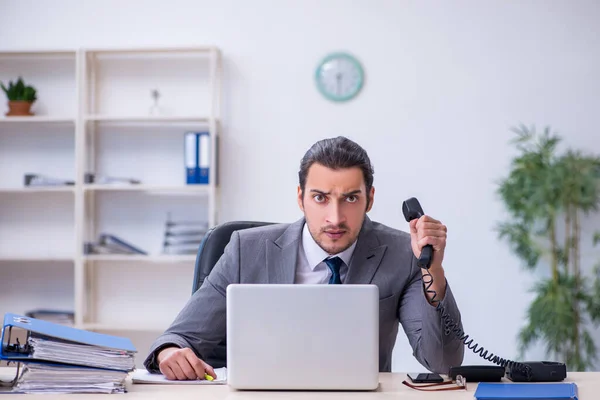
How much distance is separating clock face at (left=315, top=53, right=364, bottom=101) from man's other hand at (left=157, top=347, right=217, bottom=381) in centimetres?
278

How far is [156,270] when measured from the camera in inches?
173

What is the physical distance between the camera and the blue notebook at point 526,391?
1463 mm

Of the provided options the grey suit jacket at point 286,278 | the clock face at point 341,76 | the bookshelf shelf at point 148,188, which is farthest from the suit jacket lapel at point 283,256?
the clock face at point 341,76

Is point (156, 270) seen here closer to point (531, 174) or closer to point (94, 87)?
point (94, 87)

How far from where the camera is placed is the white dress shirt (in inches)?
82.7

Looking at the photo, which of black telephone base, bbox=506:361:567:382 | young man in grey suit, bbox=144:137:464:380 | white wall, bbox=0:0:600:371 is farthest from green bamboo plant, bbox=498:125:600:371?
black telephone base, bbox=506:361:567:382

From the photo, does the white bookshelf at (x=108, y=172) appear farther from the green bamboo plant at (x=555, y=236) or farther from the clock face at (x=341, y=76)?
the green bamboo plant at (x=555, y=236)

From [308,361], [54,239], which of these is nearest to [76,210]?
[54,239]

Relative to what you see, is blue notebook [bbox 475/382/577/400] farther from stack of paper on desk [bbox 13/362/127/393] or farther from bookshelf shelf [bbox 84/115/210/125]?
bookshelf shelf [bbox 84/115/210/125]

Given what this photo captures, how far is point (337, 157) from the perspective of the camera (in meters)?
2.03

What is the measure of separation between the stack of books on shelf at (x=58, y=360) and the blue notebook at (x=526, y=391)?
762 mm

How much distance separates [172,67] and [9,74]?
1.00 metres

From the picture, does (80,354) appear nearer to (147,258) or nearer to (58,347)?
(58,347)

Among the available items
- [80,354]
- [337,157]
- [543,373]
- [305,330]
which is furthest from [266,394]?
[337,157]
